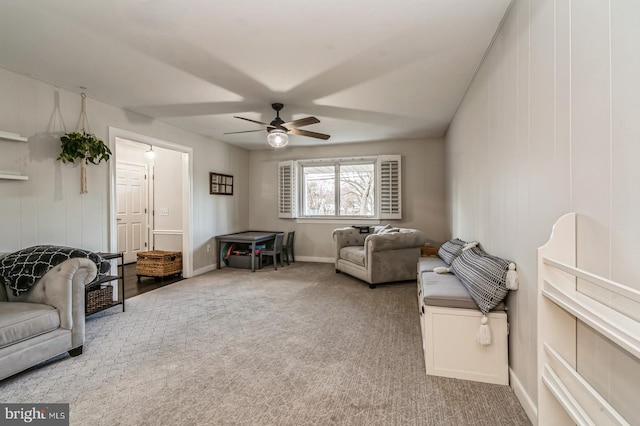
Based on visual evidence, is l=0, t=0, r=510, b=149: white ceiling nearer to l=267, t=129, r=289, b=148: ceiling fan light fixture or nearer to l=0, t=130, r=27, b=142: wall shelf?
l=267, t=129, r=289, b=148: ceiling fan light fixture

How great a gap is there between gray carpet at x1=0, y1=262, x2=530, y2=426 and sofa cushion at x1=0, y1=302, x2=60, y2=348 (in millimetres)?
296

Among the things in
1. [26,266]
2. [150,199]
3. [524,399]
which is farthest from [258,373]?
[150,199]

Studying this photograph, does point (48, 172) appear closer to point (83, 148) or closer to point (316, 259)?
point (83, 148)

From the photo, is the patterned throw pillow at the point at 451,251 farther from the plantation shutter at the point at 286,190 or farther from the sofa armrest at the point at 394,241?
the plantation shutter at the point at 286,190

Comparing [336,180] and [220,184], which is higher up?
[336,180]

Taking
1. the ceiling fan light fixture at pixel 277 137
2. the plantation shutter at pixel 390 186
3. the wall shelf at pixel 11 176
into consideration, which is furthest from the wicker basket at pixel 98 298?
the plantation shutter at pixel 390 186

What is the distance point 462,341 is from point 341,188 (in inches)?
177

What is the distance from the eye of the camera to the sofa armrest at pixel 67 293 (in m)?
2.28

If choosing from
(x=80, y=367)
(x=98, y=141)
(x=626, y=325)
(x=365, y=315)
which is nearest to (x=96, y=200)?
(x=98, y=141)

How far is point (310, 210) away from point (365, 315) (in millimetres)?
3578

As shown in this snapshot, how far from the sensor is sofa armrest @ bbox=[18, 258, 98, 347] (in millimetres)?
2283

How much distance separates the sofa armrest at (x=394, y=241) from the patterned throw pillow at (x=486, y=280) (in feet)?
6.32

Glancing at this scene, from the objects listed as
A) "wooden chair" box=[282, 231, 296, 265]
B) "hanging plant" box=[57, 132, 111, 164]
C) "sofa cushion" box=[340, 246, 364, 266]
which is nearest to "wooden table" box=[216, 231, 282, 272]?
"wooden chair" box=[282, 231, 296, 265]

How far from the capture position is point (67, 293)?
2293mm
